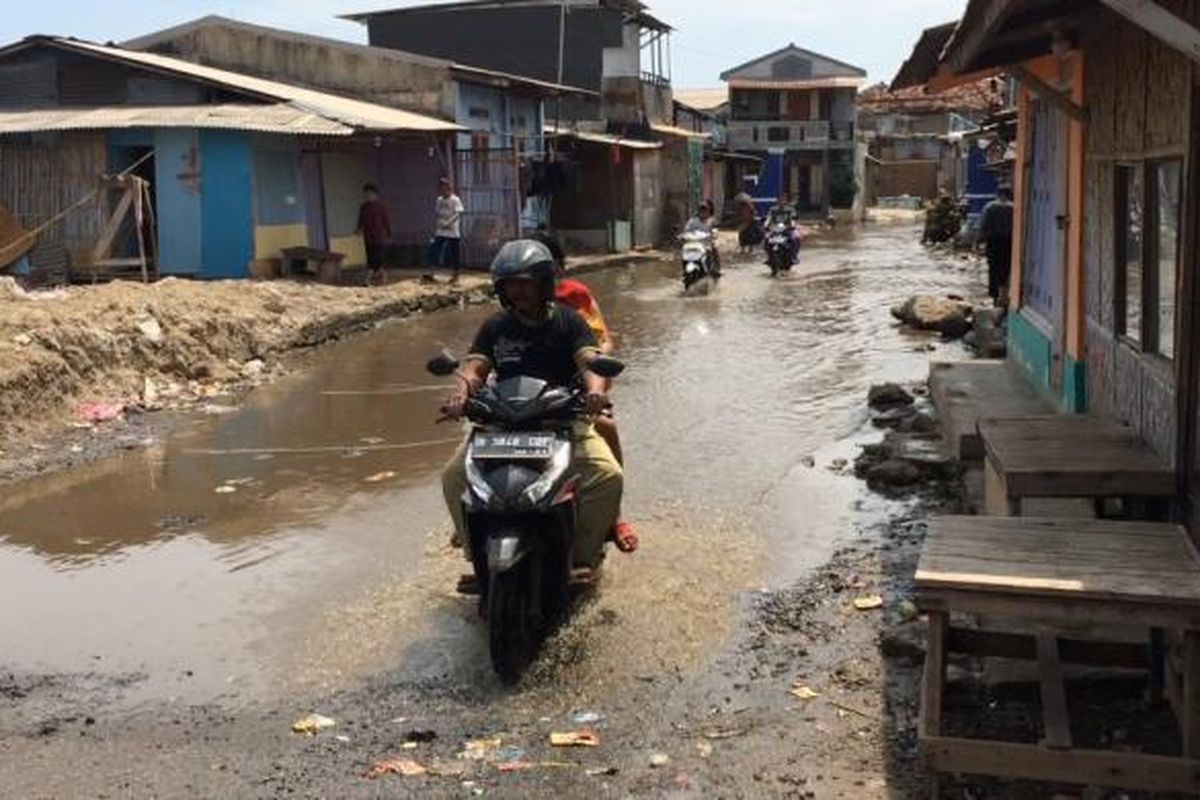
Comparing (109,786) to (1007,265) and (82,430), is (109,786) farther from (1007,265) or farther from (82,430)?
(1007,265)

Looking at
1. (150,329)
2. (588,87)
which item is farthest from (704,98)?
(150,329)

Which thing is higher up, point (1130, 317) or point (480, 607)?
point (1130, 317)

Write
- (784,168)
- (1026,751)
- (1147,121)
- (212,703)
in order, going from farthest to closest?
(784,168) < (1147,121) < (212,703) < (1026,751)

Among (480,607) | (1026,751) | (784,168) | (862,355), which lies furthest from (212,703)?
(784,168)

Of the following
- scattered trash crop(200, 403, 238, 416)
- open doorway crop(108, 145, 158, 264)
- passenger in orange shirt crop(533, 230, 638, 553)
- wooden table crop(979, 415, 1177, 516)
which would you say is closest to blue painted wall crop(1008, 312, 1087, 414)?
wooden table crop(979, 415, 1177, 516)

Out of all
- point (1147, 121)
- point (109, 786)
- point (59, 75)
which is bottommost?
point (109, 786)

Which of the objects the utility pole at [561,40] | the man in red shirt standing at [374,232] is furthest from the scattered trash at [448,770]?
the utility pole at [561,40]

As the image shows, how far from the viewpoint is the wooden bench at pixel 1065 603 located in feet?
12.2

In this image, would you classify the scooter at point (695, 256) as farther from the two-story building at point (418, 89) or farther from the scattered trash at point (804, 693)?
Result: the scattered trash at point (804, 693)

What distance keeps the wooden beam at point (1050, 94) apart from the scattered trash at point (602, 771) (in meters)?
4.38

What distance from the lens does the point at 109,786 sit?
4.42 metres

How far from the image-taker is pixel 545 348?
5938mm

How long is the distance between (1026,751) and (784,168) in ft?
170

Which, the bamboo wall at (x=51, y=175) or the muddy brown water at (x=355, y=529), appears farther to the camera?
the bamboo wall at (x=51, y=175)
